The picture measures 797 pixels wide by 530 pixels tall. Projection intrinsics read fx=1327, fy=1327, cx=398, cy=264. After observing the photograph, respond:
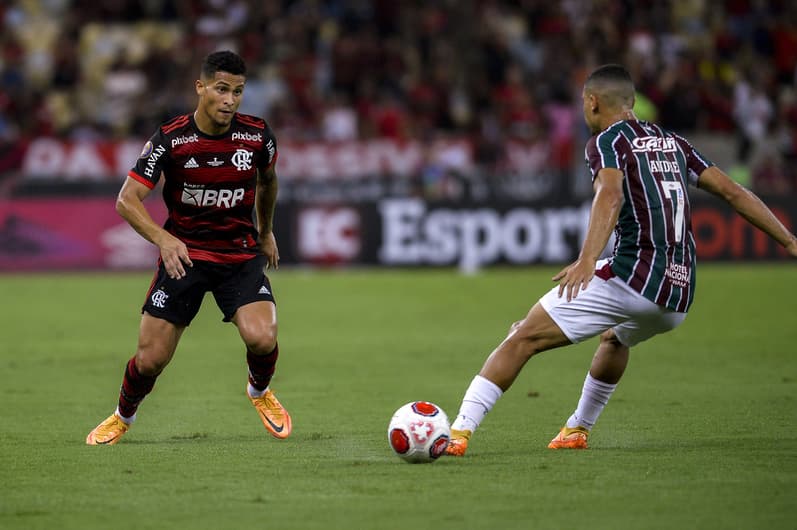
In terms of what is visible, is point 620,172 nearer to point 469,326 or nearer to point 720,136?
point 469,326

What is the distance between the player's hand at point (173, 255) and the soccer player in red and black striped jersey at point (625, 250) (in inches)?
67.3

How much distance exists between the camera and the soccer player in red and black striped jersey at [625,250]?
6.67 m

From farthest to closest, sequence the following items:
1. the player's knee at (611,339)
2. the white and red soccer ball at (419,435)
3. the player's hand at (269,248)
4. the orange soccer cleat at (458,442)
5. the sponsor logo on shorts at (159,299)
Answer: the player's hand at (269,248)
the sponsor logo on shorts at (159,299)
the player's knee at (611,339)
the orange soccer cleat at (458,442)
the white and red soccer ball at (419,435)

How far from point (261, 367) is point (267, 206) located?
100cm

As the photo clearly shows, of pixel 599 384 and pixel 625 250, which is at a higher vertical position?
pixel 625 250

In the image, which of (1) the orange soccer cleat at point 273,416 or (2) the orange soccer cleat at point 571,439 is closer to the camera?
(2) the orange soccer cleat at point 571,439

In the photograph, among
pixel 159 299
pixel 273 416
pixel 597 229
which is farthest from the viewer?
pixel 273 416

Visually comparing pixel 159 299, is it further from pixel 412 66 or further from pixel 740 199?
pixel 412 66

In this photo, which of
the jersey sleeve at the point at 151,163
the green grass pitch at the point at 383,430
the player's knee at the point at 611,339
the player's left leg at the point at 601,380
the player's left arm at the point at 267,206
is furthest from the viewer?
the player's left arm at the point at 267,206

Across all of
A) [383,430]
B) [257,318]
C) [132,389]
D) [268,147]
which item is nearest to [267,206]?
[268,147]

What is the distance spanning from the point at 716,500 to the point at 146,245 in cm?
1614

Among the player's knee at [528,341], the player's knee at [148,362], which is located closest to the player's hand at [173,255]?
the player's knee at [148,362]

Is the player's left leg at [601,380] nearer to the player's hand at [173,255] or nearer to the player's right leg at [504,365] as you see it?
the player's right leg at [504,365]

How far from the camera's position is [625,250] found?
6762 mm
